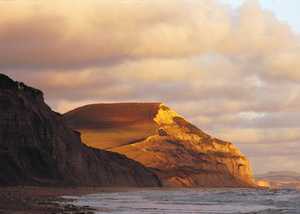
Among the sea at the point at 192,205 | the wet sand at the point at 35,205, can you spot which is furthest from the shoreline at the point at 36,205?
the sea at the point at 192,205

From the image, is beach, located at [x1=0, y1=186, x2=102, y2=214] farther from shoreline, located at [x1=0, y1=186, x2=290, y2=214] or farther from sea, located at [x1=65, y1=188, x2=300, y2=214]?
sea, located at [x1=65, y1=188, x2=300, y2=214]

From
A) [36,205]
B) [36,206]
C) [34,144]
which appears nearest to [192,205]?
[36,205]

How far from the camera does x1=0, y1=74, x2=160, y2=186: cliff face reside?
348ft

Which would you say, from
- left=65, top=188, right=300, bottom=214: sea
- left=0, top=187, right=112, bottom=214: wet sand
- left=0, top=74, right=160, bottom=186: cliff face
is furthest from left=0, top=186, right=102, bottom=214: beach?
left=0, top=74, right=160, bottom=186: cliff face

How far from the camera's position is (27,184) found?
103375 millimetres

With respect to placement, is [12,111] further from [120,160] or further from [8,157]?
[120,160]

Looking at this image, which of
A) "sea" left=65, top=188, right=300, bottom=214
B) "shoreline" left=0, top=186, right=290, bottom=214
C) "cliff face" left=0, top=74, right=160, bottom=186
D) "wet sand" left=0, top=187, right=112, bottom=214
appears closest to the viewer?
"wet sand" left=0, top=187, right=112, bottom=214

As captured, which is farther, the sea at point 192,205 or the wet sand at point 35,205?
the sea at point 192,205

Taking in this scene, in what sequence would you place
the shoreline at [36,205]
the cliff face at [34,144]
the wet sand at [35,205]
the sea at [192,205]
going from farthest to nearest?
the cliff face at [34,144]
the sea at [192,205]
the shoreline at [36,205]
the wet sand at [35,205]

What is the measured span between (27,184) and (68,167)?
3209cm

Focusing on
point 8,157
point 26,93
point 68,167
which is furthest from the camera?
point 68,167

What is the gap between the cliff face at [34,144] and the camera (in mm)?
106125

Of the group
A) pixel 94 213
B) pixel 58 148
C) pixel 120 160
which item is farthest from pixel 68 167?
pixel 94 213

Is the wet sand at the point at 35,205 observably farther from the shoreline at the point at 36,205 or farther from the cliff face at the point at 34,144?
the cliff face at the point at 34,144
